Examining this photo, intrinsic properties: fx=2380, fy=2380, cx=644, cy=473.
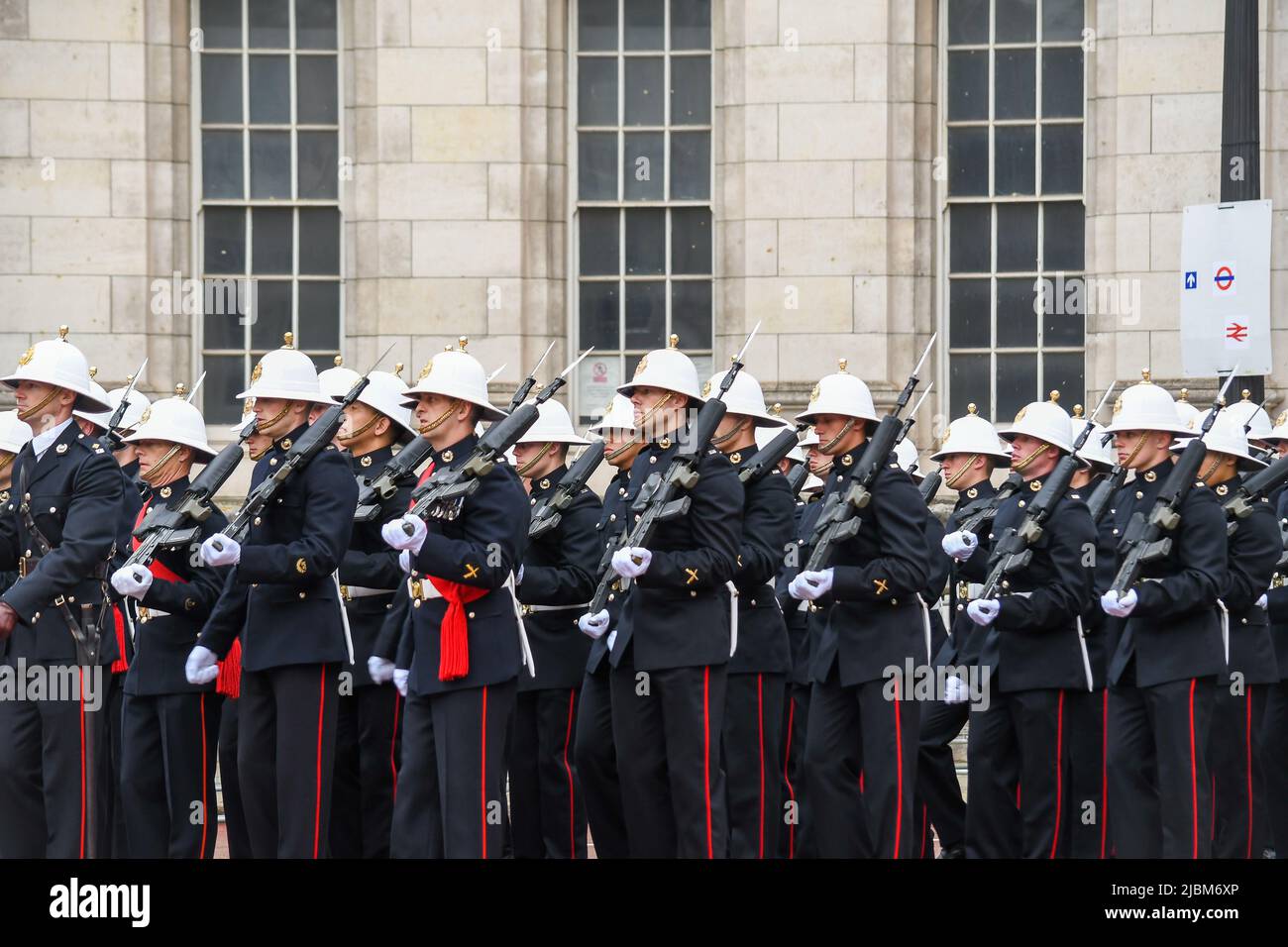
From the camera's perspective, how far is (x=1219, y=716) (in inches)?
447

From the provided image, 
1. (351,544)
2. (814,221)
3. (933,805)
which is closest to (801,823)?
(933,805)

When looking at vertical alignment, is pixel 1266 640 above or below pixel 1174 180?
below

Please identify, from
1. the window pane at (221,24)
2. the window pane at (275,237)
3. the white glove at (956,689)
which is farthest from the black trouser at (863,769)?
the window pane at (221,24)

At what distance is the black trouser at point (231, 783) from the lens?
10.3m

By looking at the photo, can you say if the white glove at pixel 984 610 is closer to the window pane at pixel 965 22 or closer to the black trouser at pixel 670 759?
the black trouser at pixel 670 759

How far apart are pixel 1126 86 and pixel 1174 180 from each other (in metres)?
0.78

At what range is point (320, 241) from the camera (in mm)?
18406

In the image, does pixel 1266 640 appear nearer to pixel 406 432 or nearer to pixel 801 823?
pixel 801 823

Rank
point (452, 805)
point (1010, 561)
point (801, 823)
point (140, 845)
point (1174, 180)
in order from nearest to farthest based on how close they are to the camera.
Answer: point (452, 805) < point (140, 845) < point (1010, 561) < point (801, 823) < point (1174, 180)

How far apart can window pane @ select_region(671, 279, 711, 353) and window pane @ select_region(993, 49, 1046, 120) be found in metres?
2.61

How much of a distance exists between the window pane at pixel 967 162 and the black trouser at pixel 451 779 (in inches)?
375

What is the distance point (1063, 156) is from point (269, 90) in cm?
611

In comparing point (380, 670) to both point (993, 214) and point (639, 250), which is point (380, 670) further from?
point (993, 214)

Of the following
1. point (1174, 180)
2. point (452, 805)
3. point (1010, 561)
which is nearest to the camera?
point (452, 805)
